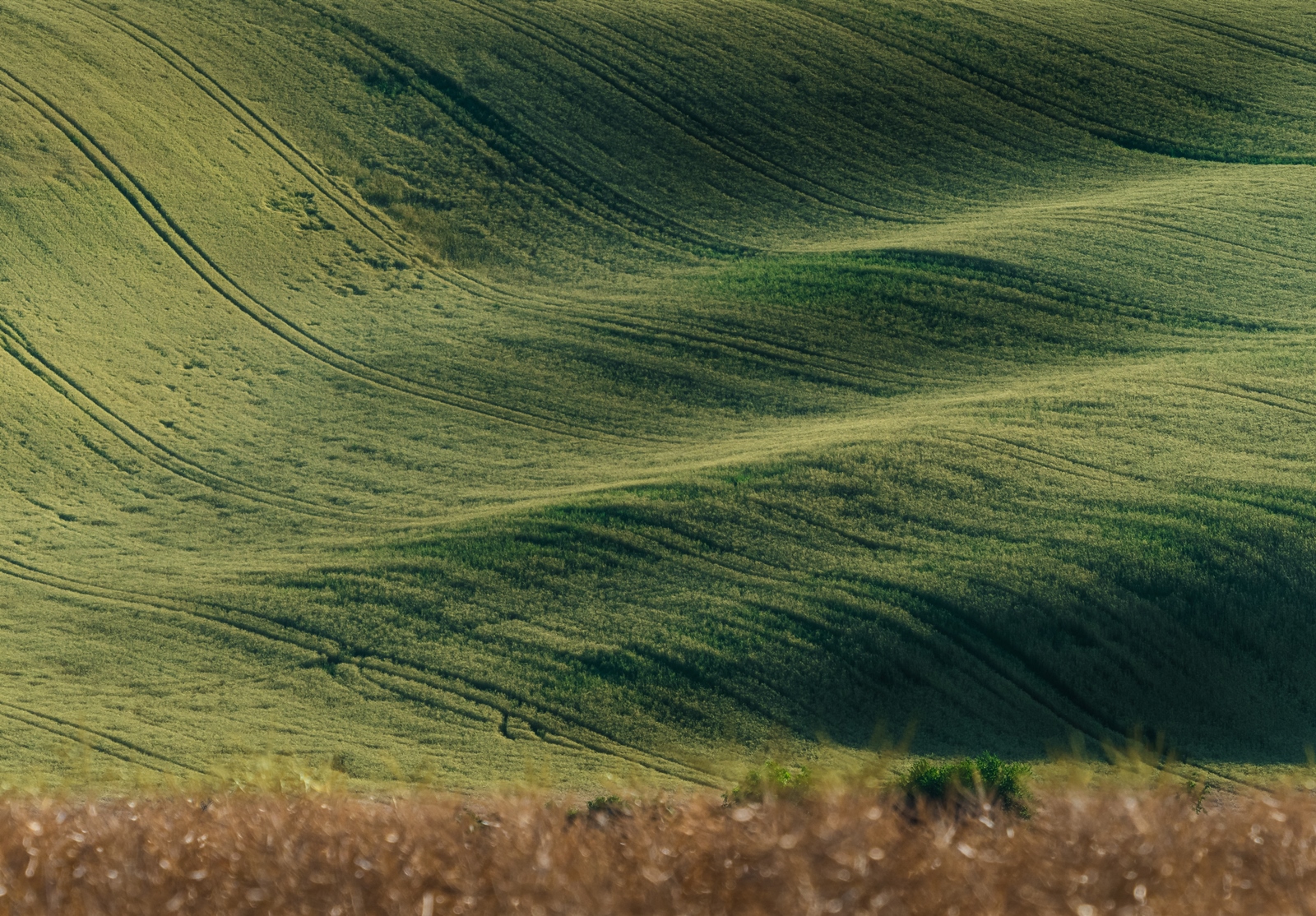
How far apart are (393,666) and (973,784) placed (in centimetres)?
997

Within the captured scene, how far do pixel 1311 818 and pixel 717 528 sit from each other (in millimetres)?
12591

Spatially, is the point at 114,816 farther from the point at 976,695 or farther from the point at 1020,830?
the point at 976,695

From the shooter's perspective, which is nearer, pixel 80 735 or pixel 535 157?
pixel 80 735

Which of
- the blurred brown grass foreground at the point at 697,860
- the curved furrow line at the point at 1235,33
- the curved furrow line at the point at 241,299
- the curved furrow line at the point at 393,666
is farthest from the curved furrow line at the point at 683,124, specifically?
the blurred brown grass foreground at the point at 697,860

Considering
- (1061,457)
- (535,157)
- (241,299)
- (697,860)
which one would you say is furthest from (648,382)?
(697,860)

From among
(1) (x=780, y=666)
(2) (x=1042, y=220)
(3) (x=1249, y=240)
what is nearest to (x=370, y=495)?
(1) (x=780, y=666)

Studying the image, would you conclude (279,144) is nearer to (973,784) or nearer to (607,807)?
(607,807)

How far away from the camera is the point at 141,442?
2333 cm

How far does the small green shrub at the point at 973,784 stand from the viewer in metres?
5.43

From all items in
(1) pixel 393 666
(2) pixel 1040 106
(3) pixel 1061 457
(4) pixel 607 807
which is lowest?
(1) pixel 393 666

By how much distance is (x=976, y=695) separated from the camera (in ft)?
46.2

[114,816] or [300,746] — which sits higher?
[114,816]

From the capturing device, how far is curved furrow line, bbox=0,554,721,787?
1341cm

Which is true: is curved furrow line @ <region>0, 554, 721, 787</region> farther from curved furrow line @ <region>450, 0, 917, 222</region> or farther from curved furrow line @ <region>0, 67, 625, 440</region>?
curved furrow line @ <region>450, 0, 917, 222</region>
